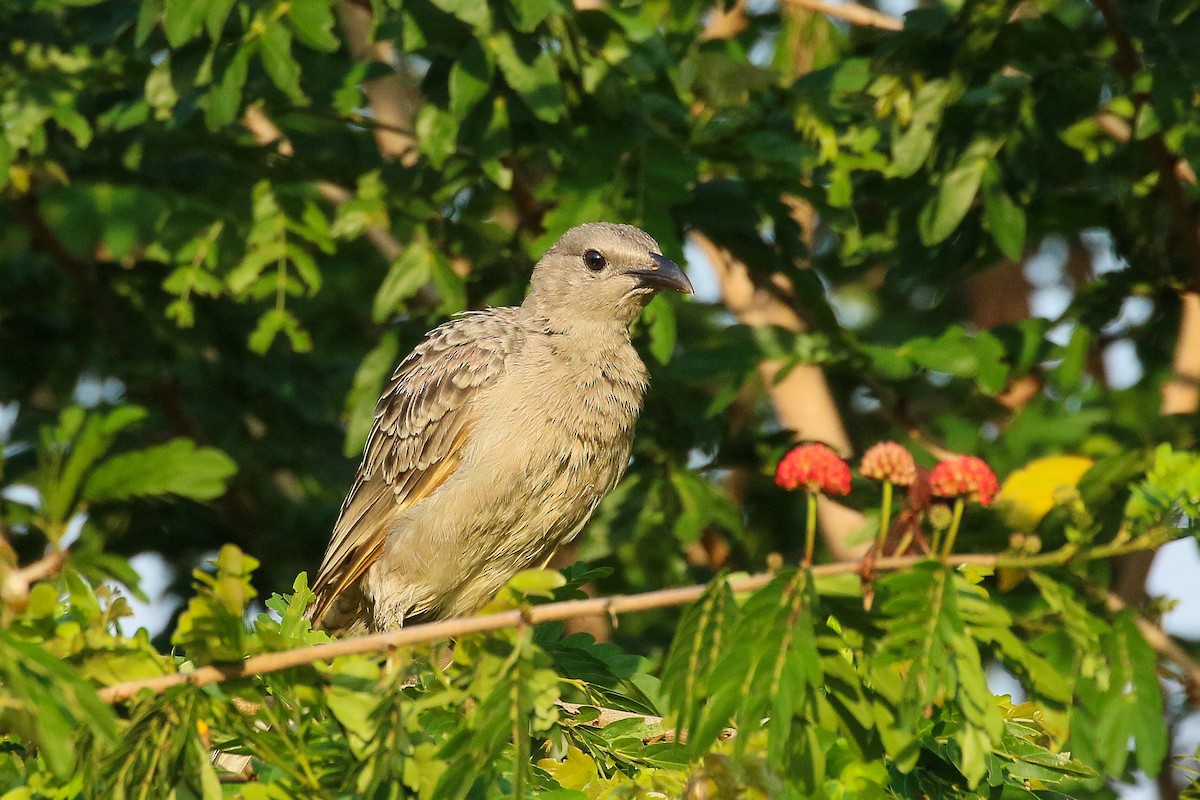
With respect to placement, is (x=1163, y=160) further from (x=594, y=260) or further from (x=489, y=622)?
(x=489, y=622)

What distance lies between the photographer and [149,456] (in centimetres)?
401

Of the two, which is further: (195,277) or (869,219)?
(869,219)

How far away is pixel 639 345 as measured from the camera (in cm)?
583

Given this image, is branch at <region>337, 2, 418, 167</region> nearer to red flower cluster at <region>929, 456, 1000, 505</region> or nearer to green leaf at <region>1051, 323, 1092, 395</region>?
green leaf at <region>1051, 323, 1092, 395</region>

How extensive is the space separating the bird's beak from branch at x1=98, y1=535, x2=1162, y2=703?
98.6 inches

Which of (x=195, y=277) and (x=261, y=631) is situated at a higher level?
(x=261, y=631)

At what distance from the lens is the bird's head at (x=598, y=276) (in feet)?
17.2

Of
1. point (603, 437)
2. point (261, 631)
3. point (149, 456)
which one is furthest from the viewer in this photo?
point (603, 437)

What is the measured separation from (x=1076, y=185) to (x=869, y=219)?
84 cm

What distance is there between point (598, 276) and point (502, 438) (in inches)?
31.2

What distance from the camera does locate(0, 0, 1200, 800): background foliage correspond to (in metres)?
2.67

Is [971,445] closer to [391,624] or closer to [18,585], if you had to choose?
[391,624]

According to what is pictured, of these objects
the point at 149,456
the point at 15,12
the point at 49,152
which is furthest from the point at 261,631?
the point at 15,12

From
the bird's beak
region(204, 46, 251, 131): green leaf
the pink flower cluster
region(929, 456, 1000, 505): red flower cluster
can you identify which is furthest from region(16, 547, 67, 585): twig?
the bird's beak
